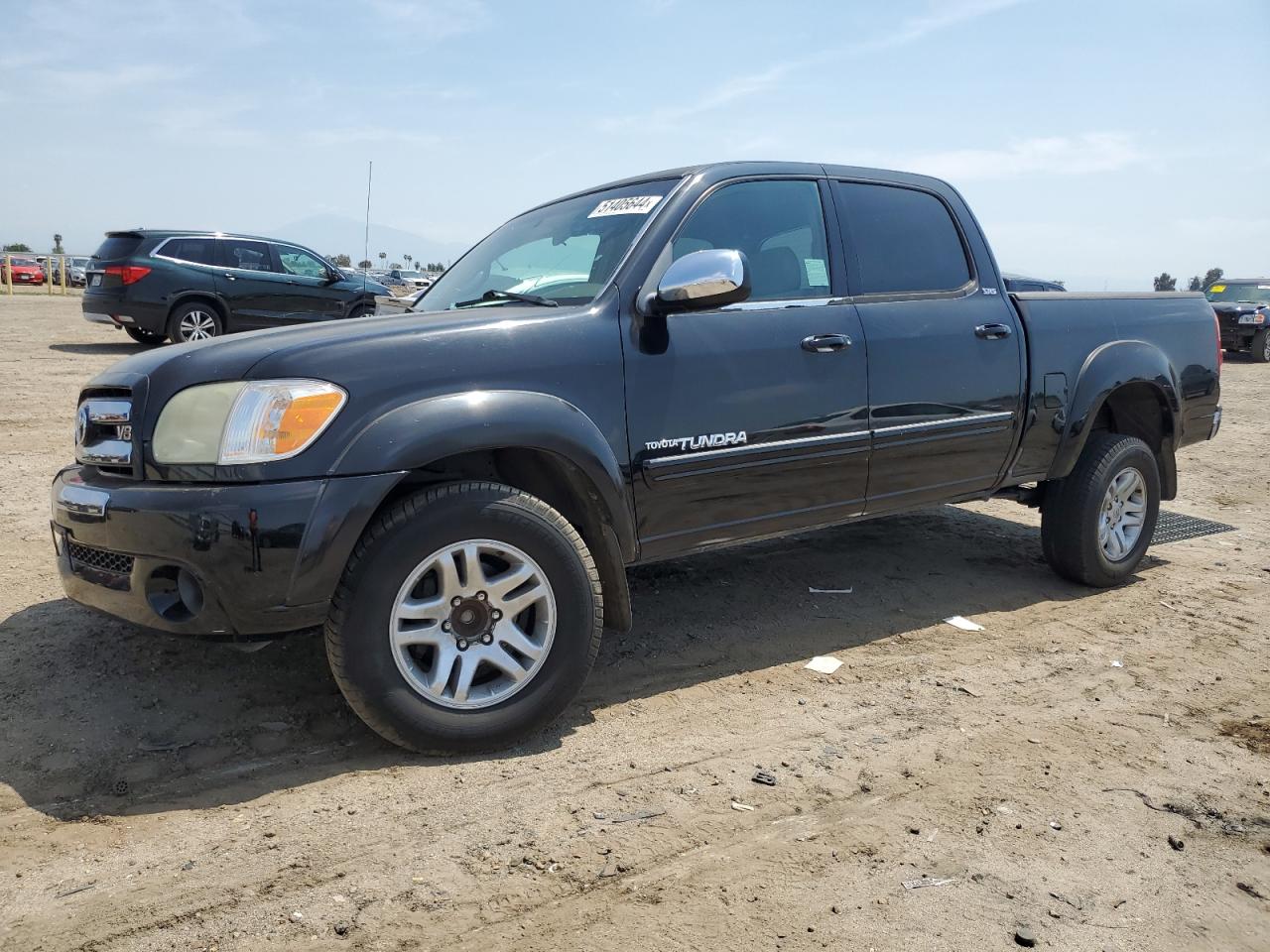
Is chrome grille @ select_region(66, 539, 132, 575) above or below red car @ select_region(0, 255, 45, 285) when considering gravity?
below

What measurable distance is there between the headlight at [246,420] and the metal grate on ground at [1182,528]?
5205 mm

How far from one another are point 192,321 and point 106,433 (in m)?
10.7

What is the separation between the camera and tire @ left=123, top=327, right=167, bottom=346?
12922 millimetres

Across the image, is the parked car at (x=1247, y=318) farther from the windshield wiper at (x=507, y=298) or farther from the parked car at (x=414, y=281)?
the windshield wiper at (x=507, y=298)

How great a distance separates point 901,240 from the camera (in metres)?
4.42

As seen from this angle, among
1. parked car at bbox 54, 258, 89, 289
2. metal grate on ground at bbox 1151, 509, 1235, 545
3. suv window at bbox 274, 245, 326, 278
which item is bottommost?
metal grate on ground at bbox 1151, 509, 1235, 545

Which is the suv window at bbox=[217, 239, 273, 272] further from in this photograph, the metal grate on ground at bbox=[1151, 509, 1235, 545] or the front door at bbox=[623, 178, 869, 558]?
the metal grate on ground at bbox=[1151, 509, 1235, 545]

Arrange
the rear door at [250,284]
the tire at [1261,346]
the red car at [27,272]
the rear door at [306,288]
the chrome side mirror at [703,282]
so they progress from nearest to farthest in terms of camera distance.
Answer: the chrome side mirror at [703,282]
the rear door at [250,284]
the rear door at [306,288]
the tire at [1261,346]
the red car at [27,272]

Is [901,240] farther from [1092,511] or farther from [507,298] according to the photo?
[507,298]

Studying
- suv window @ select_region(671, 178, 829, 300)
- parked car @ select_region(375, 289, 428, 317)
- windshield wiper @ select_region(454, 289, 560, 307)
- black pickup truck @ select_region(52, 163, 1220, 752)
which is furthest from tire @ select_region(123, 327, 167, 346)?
suv window @ select_region(671, 178, 829, 300)

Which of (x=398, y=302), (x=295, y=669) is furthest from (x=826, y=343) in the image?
(x=295, y=669)

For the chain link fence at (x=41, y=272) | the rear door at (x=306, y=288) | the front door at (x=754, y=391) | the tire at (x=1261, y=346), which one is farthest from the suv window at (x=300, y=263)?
the chain link fence at (x=41, y=272)

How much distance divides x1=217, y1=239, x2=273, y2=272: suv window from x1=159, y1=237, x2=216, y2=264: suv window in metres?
0.11

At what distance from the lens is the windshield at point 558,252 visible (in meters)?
3.70
